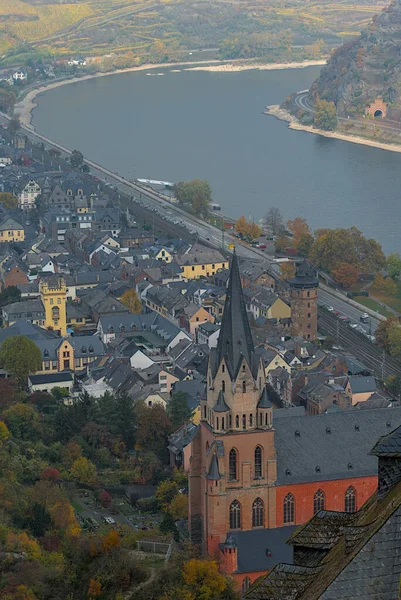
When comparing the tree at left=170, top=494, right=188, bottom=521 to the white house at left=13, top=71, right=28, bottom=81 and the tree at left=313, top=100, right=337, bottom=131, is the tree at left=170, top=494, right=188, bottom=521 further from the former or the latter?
the white house at left=13, top=71, right=28, bottom=81

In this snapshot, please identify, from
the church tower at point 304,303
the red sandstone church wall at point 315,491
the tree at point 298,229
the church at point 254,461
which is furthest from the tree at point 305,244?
the red sandstone church wall at point 315,491

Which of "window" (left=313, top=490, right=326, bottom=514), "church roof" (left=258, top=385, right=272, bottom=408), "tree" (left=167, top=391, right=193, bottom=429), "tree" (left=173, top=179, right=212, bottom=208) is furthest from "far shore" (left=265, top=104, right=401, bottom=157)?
"church roof" (left=258, top=385, right=272, bottom=408)

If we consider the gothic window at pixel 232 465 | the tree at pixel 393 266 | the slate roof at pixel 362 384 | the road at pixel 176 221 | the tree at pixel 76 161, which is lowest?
the tree at pixel 76 161

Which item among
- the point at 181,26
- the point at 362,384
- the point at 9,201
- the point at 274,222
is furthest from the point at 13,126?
the point at 181,26

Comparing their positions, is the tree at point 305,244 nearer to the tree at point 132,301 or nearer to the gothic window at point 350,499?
the tree at point 132,301

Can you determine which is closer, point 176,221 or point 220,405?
point 220,405

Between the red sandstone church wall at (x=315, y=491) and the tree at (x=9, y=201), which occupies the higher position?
the red sandstone church wall at (x=315, y=491)

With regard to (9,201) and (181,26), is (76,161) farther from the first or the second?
(181,26)
